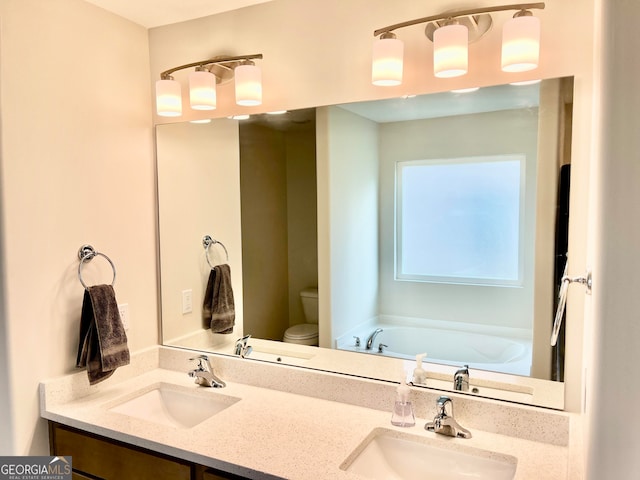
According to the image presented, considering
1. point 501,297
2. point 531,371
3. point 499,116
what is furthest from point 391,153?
point 531,371

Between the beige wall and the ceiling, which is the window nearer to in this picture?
the beige wall

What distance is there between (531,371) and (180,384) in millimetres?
1416

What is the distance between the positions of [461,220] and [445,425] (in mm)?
700

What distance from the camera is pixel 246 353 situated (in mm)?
2025

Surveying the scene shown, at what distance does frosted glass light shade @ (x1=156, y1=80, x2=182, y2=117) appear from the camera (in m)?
2.01

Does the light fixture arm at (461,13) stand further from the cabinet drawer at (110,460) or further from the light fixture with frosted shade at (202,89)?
the cabinet drawer at (110,460)

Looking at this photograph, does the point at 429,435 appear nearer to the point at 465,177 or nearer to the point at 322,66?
the point at 465,177

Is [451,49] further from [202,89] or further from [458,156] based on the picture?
[202,89]

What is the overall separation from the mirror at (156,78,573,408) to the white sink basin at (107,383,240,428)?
0.23 meters

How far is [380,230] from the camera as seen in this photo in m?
1.78

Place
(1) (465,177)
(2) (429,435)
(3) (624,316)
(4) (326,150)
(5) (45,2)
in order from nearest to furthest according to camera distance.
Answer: (3) (624,316), (2) (429,435), (1) (465,177), (5) (45,2), (4) (326,150)

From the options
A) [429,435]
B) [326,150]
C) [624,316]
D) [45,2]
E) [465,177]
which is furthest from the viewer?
[326,150]

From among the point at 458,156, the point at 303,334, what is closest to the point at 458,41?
the point at 458,156

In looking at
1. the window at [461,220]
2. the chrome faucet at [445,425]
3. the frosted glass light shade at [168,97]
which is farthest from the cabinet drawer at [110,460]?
the frosted glass light shade at [168,97]
